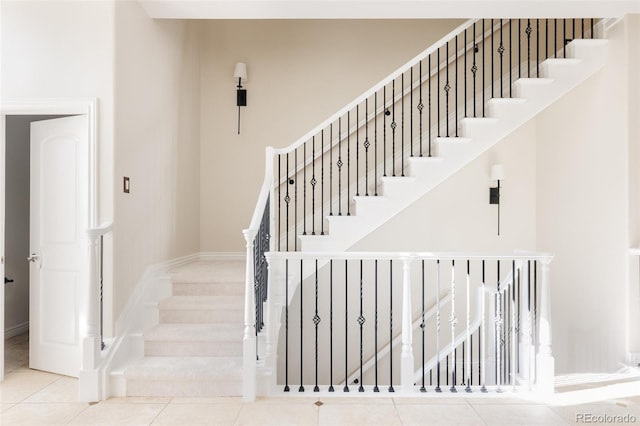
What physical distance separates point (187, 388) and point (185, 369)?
14cm

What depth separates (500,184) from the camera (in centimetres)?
539

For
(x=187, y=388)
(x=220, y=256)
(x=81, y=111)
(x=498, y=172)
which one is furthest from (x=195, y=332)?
(x=498, y=172)

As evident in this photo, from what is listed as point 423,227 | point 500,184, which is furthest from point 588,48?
point 423,227

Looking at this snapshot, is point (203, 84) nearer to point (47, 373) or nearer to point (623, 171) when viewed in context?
point (47, 373)

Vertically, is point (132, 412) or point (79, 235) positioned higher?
point (79, 235)

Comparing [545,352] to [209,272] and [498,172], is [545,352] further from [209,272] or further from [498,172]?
[209,272]

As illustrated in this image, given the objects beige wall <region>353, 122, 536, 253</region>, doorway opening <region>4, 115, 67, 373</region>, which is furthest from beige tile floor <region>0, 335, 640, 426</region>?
beige wall <region>353, 122, 536, 253</region>

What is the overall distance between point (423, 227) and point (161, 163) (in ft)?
9.77

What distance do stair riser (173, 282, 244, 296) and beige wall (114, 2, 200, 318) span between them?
378 mm

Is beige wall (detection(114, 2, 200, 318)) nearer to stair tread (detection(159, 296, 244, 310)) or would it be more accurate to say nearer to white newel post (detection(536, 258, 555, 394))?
stair tread (detection(159, 296, 244, 310))

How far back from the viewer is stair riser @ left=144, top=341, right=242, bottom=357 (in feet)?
12.0

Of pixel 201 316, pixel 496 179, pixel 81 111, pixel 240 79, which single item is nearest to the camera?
pixel 81 111

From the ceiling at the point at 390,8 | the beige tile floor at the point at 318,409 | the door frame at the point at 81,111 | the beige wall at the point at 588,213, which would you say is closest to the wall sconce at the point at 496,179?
the beige wall at the point at 588,213

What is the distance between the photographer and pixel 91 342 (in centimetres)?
323
